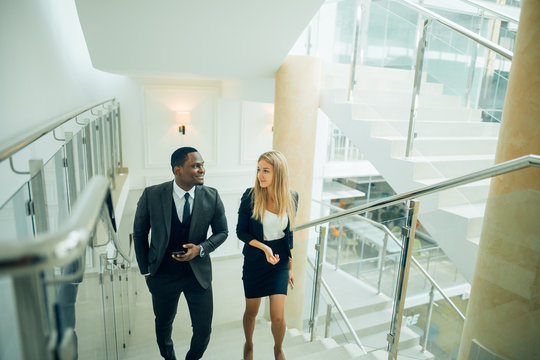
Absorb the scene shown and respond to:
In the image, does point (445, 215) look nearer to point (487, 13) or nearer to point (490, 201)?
point (490, 201)

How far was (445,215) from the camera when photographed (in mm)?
2699

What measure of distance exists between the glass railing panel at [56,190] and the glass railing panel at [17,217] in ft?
0.95

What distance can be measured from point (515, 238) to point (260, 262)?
1520mm

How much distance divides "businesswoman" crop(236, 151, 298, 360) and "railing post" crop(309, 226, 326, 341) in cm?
60

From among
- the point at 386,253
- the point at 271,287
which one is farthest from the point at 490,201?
the point at 271,287

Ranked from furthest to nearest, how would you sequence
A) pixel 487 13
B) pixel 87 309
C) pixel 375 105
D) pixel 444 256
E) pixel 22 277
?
pixel 375 105 < pixel 487 13 < pixel 444 256 < pixel 87 309 < pixel 22 277

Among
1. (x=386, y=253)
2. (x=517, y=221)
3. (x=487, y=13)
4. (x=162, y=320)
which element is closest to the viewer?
(x=517, y=221)

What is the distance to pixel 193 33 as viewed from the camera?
399 cm

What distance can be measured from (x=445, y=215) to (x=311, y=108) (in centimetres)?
238

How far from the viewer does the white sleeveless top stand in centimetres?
263

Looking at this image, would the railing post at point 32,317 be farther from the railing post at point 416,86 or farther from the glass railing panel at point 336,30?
the glass railing panel at point 336,30

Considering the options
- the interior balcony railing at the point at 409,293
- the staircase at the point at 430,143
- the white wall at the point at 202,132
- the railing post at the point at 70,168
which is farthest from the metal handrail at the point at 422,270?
the white wall at the point at 202,132

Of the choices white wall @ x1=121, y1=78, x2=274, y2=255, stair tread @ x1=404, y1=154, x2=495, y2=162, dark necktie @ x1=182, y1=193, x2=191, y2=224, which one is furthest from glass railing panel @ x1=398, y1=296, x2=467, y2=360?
white wall @ x1=121, y1=78, x2=274, y2=255

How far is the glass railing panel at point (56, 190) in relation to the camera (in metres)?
1.96
